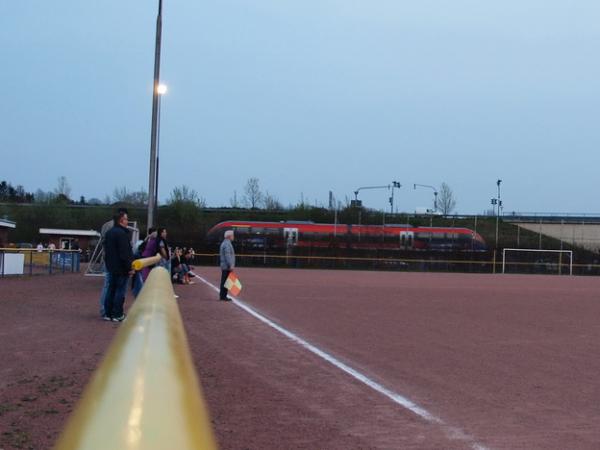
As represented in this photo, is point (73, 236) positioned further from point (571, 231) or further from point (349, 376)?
point (571, 231)

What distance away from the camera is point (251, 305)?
18234mm

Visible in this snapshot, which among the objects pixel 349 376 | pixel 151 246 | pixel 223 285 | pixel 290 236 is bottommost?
pixel 349 376

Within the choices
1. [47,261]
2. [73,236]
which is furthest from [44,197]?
[47,261]

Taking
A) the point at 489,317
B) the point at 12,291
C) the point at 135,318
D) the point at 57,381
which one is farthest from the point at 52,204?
the point at 135,318

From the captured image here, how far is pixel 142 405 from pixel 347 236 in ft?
232

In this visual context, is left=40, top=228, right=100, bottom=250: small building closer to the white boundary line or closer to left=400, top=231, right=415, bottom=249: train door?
left=400, top=231, right=415, bottom=249: train door

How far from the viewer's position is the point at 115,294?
496 inches

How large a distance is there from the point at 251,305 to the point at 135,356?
667 inches

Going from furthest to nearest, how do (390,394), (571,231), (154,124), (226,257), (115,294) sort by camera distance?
(571,231)
(154,124)
(226,257)
(115,294)
(390,394)

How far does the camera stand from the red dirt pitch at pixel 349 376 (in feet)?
19.3


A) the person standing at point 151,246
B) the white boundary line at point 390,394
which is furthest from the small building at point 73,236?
the white boundary line at point 390,394

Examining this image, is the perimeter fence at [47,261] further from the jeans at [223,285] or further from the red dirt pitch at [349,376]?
the red dirt pitch at [349,376]

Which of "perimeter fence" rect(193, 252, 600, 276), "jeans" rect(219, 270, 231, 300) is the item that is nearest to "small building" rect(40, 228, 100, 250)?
"perimeter fence" rect(193, 252, 600, 276)

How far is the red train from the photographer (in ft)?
225
